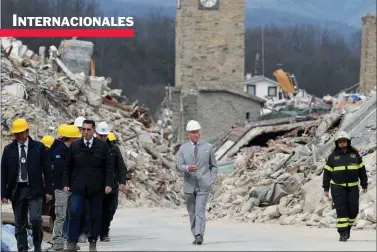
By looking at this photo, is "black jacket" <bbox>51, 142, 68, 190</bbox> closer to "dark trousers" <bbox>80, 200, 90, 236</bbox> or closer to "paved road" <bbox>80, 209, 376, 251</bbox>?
"dark trousers" <bbox>80, 200, 90, 236</bbox>

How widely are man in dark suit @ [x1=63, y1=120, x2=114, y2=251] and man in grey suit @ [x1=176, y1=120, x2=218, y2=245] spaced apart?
4.47ft

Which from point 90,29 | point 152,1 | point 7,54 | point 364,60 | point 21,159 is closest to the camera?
point 21,159

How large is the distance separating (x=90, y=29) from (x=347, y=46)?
82.5 m

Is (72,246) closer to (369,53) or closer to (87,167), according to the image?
(87,167)

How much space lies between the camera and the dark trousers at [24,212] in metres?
13.8

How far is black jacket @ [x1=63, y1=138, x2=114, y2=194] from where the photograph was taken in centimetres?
1394

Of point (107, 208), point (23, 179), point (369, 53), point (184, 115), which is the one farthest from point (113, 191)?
point (369, 53)

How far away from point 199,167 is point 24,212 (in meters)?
2.50

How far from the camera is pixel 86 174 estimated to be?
1393 cm

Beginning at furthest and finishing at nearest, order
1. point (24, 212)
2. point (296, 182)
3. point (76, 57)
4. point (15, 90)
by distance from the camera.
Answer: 1. point (76, 57)
2. point (15, 90)
3. point (296, 182)
4. point (24, 212)

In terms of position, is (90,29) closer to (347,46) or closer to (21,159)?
(21,159)

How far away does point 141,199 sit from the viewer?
2905cm

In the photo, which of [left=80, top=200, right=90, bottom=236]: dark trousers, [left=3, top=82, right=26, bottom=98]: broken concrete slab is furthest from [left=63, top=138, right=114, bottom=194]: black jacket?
[left=3, top=82, right=26, bottom=98]: broken concrete slab

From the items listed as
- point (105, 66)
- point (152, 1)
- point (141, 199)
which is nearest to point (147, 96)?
point (105, 66)
